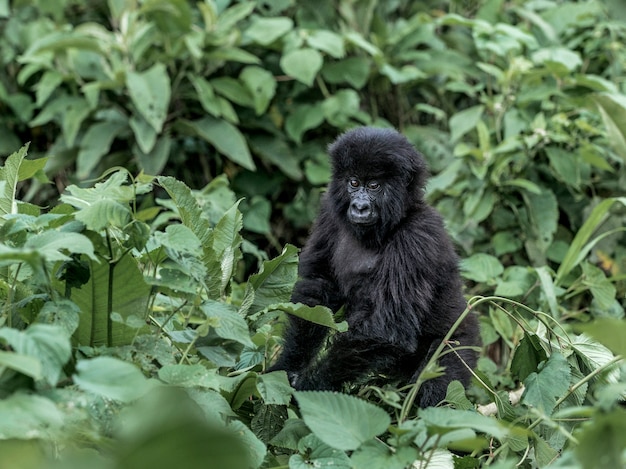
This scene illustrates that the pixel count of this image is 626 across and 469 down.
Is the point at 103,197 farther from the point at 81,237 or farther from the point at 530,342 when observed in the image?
the point at 530,342

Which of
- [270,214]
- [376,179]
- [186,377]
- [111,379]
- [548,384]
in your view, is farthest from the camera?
[270,214]

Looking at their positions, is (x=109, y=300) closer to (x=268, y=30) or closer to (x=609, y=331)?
(x=609, y=331)

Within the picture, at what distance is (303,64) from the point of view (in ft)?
18.3

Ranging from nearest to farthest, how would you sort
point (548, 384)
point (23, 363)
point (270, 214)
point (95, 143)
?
point (23, 363)
point (548, 384)
point (95, 143)
point (270, 214)

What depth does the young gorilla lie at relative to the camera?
9.96 feet

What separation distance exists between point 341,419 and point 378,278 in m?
1.28

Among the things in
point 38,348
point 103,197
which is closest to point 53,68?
point 103,197

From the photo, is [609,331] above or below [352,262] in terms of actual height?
above

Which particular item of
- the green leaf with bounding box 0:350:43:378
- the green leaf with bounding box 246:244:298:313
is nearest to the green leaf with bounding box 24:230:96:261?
the green leaf with bounding box 0:350:43:378

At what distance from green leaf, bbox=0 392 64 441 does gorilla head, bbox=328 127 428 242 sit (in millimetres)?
1735

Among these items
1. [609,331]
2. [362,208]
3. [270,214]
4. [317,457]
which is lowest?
[270,214]

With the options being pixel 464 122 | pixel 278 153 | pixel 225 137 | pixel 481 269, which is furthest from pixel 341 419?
pixel 278 153

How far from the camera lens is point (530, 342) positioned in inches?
106

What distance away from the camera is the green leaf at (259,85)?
225 inches
